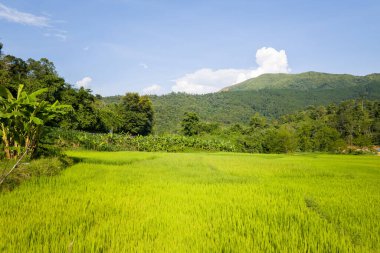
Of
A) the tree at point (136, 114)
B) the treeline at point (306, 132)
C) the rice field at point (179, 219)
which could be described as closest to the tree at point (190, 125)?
the treeline at point (306, 132)

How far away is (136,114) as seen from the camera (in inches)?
2277

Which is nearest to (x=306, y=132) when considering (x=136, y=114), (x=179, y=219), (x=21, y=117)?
(x=136, y=114)

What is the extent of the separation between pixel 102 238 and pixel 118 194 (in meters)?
1.75

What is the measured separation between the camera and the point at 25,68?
Answer: 1455 inches

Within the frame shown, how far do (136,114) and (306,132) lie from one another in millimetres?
38906

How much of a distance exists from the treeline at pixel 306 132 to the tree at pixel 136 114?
29.3 ft

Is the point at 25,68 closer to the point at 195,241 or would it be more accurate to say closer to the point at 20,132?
the point at 20,132

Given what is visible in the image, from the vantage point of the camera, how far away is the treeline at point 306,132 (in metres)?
47.5

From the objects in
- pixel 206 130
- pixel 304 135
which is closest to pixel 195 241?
pixel 206 130

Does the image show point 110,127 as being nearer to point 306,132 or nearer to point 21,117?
point 21,117

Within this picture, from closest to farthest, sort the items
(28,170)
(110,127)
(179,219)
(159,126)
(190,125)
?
1. (179,219)
2. (28,170)
3. (110,127)
4. (190,125)
5. (159,126)

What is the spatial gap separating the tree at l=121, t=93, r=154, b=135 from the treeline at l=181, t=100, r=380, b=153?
8918 mm

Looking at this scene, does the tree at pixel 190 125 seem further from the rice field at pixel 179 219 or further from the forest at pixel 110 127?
the rice field at pixel 179 219

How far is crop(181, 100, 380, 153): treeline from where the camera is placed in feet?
156
